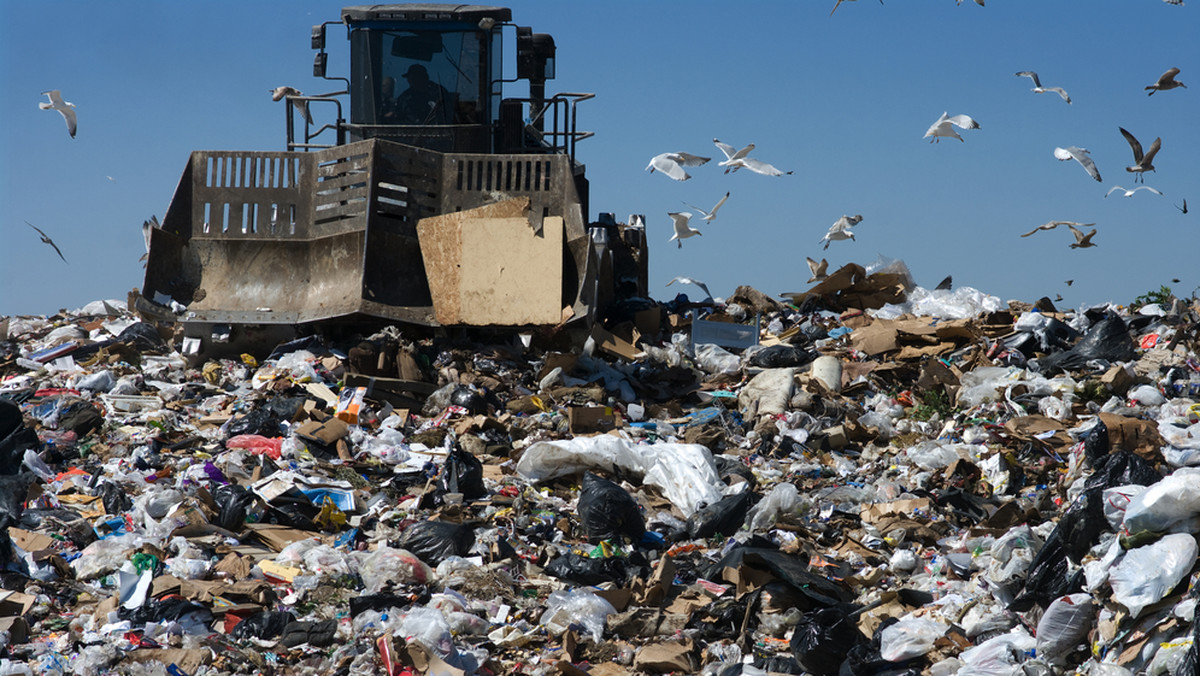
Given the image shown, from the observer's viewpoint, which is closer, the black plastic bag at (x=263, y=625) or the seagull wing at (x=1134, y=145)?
the black plastic bag at (x=263, y=625)

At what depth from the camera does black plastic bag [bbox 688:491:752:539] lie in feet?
16.9

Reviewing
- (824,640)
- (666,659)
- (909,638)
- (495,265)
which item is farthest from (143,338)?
(909,638)

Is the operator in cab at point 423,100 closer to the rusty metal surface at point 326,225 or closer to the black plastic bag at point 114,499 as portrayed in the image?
the rusty metal surface at point 326,225

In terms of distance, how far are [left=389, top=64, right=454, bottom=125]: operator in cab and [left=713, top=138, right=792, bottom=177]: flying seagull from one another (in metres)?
2.34

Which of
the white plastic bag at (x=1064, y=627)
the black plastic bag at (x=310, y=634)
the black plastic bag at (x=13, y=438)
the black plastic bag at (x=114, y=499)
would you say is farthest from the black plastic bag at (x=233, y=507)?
the white plastic bag at (x=1064, y=627)

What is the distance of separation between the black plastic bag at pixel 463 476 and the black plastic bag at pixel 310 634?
143 centimetres

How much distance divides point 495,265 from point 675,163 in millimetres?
1438

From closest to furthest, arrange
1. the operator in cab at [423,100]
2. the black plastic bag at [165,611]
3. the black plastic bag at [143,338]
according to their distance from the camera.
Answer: the black plastic bag at [165,611], the black plastic bag at [143,338], the operator in cab at [423,100]

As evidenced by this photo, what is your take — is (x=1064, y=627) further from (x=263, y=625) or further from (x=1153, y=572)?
(x=263, y=625)

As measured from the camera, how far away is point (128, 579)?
14.3 ft

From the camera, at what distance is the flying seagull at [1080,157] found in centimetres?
696

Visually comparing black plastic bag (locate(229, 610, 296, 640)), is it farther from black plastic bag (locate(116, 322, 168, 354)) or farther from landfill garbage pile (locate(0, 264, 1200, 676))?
black plastic bag (locate(116, 322, 168, 354))

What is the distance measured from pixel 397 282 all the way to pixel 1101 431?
4.70 meters

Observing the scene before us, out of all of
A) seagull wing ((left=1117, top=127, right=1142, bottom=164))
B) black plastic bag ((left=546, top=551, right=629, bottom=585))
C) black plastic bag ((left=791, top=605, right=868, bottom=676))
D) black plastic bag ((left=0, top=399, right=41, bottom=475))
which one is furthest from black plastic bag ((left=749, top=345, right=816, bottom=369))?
black plastic bag ((left=0, top=399, right=41, bottom=475))
